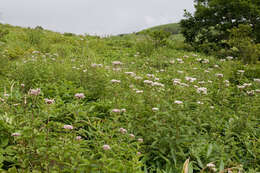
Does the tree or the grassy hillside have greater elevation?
the tree

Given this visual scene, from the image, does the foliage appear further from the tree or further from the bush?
the bush

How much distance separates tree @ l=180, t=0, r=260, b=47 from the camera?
9548 millimetres

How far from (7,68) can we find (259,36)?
911cm

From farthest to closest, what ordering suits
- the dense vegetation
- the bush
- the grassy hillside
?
the dense vegetation → the bush → the grassy hillside

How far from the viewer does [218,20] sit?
10203mm

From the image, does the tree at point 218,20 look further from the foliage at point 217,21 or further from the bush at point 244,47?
the bush at point 244,47

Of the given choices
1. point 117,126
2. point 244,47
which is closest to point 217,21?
point 244,47

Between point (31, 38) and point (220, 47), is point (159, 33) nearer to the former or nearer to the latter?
point (220, 47)

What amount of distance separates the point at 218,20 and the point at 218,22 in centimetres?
9

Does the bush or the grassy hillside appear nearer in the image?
the grassy hillside

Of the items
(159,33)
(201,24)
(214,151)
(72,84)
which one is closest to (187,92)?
(214,151)

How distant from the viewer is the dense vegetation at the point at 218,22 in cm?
947

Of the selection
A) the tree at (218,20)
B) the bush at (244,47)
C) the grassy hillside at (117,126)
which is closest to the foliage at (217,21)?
the tree at (218,20)

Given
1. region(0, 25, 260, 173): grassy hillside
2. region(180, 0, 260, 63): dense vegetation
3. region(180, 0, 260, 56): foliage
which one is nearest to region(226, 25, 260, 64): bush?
region(180, 0, 260, 63): dense vegetation
